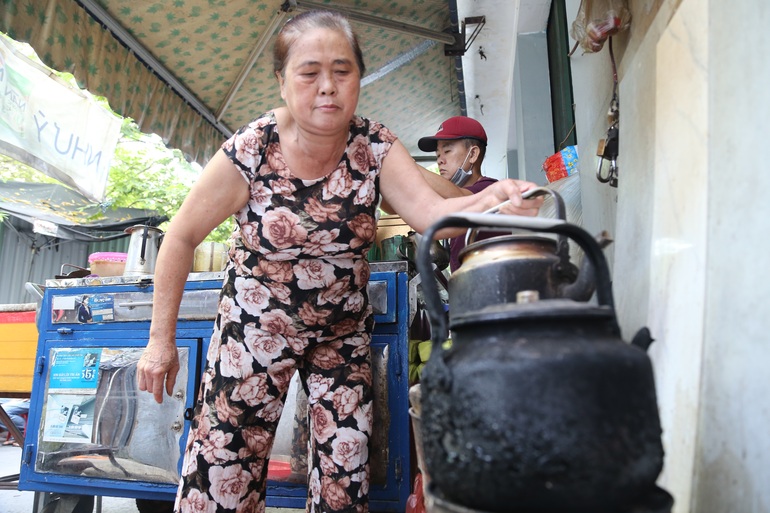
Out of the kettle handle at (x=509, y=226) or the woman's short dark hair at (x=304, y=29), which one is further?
the woman's short dark hair at (x=304, y=29)

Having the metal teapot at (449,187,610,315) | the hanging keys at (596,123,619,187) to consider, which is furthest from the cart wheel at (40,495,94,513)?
the hanging keys at (596,123,619,187)

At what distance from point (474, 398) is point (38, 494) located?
3.64m

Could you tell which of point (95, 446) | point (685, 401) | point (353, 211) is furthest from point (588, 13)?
point (95, 446)

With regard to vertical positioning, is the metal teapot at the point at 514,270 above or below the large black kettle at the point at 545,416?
above

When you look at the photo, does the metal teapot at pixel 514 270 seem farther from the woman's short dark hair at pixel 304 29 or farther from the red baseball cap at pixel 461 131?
the red baseball cap at pixel 461 131

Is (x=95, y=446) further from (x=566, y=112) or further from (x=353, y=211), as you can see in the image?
(x=566, y=112)

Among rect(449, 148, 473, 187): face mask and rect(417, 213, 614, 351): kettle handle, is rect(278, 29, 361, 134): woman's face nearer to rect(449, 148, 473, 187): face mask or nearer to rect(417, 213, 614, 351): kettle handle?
rect(417, 213, 614, 351): kettle handle

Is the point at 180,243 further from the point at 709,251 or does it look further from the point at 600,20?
the point at 600,20

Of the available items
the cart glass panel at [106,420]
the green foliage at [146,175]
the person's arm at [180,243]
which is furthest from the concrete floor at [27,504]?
the green foliage at [146,175]

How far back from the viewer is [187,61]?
14.3 ft

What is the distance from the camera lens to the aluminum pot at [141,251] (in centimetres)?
346

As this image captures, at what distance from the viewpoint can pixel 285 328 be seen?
197 centimetres

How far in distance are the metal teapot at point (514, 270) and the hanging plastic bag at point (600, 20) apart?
1103mm

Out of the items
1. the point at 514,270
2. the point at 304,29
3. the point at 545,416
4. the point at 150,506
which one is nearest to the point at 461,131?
the point at 304,29
